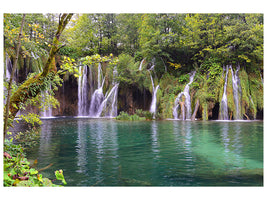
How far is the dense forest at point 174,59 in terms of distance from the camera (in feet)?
28.4

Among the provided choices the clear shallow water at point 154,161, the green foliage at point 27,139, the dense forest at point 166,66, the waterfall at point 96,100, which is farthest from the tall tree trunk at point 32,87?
the waterfall at point 96,100

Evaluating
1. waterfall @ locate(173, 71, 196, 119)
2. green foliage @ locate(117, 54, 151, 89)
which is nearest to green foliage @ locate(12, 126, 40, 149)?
green foliage @ locate(117, 54, 151, 89)

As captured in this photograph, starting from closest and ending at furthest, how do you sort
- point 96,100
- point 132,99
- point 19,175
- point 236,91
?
1. point 19,175
2. point 236,91
3. point 132,99
4. point 96,100

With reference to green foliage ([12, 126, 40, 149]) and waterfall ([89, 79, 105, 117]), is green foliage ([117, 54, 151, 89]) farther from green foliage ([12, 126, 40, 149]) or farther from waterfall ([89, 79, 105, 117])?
green foliage ([12, 126, 40, 149])

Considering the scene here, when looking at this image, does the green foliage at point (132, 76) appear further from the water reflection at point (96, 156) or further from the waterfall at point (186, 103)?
the water reflection at point (96, 156)

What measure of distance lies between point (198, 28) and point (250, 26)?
7.51 ft

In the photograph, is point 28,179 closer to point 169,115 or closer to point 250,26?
point 169,115

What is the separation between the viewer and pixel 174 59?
1174cm

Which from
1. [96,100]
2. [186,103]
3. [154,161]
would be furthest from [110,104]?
[154,161]

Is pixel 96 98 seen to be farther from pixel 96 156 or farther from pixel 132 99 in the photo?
pixel 96 156

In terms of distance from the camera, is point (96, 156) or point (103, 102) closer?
point (96, 156)

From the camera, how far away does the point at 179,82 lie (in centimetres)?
1154

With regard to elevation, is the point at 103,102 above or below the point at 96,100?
below

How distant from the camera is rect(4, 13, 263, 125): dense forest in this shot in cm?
865
